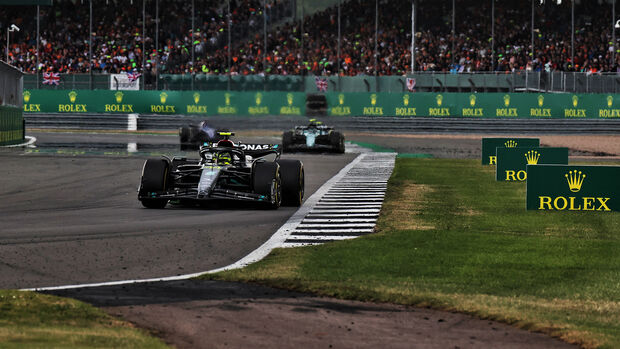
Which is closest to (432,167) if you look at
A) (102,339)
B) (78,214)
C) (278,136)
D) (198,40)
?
(78,214)

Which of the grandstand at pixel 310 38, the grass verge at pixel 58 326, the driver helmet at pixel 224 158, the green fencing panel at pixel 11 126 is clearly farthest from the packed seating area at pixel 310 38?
the grass verge at pixel 58 326

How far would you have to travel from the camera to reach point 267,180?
1714cm

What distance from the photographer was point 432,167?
3131 centimetres

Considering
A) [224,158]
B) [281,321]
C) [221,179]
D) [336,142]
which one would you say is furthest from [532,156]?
[281,321]

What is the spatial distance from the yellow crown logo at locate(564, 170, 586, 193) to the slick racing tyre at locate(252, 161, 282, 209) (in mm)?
4660

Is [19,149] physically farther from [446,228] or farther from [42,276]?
[42,276]

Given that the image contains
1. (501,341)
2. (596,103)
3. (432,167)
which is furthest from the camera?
(596,103)

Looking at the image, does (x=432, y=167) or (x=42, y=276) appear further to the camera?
(x=432, y=167)

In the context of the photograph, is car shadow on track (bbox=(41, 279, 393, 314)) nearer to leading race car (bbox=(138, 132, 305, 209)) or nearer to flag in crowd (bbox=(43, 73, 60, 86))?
leading race car (bbox=(138, 132, 305, 209))

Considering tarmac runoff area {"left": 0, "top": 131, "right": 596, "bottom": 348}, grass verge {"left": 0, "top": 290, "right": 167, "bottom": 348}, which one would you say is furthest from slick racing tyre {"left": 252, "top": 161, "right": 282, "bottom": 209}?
grass verge {"left": 0, "top": 290, "right": 167, "bottom": 348}

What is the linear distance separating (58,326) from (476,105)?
51552 mm

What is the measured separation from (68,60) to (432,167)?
4076cm

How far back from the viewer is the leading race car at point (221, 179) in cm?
1706

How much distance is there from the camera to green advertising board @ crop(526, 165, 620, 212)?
674 inches
